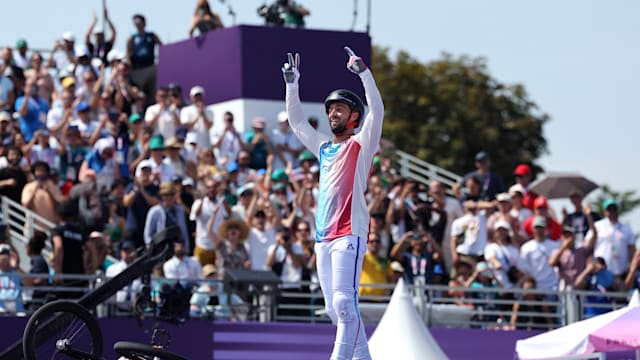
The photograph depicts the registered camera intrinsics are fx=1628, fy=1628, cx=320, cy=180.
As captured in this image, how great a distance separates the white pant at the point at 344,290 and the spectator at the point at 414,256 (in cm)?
837

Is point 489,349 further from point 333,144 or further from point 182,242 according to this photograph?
point 333,144

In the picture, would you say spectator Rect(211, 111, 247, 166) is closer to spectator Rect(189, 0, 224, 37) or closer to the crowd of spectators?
the crowd of spectators

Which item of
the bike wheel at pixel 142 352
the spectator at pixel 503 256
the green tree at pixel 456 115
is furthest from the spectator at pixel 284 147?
the green tree at pixel 456 115

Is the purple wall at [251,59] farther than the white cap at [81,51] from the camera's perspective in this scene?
Yes

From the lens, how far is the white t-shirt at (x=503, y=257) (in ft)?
66.2

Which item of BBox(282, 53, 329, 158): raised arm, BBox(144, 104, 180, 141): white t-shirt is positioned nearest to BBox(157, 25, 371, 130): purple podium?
BBox(144, 104, 180, 141): white t-shirt

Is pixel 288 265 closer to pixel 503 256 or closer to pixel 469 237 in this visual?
pixel 469 237

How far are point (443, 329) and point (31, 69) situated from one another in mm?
7737

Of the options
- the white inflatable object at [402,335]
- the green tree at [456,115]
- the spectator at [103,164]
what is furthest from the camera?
the green tree at [456,115]

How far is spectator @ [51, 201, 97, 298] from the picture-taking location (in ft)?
60.4

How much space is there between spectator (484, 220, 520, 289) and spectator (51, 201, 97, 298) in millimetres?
5069

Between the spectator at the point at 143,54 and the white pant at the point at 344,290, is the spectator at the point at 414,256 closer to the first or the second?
the spectator at the point at 143,54

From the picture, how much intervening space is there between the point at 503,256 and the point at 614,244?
1.58 m

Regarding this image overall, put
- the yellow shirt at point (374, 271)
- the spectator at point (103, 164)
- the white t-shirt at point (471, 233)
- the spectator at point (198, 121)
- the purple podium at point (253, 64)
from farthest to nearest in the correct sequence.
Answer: the purple podium at point (253, 64)
the spectator at point (198, 121)
the spectator at point (103, 164)
the white t-shirt at point (471, 233)
the yellow shirt at point (374, 271)
